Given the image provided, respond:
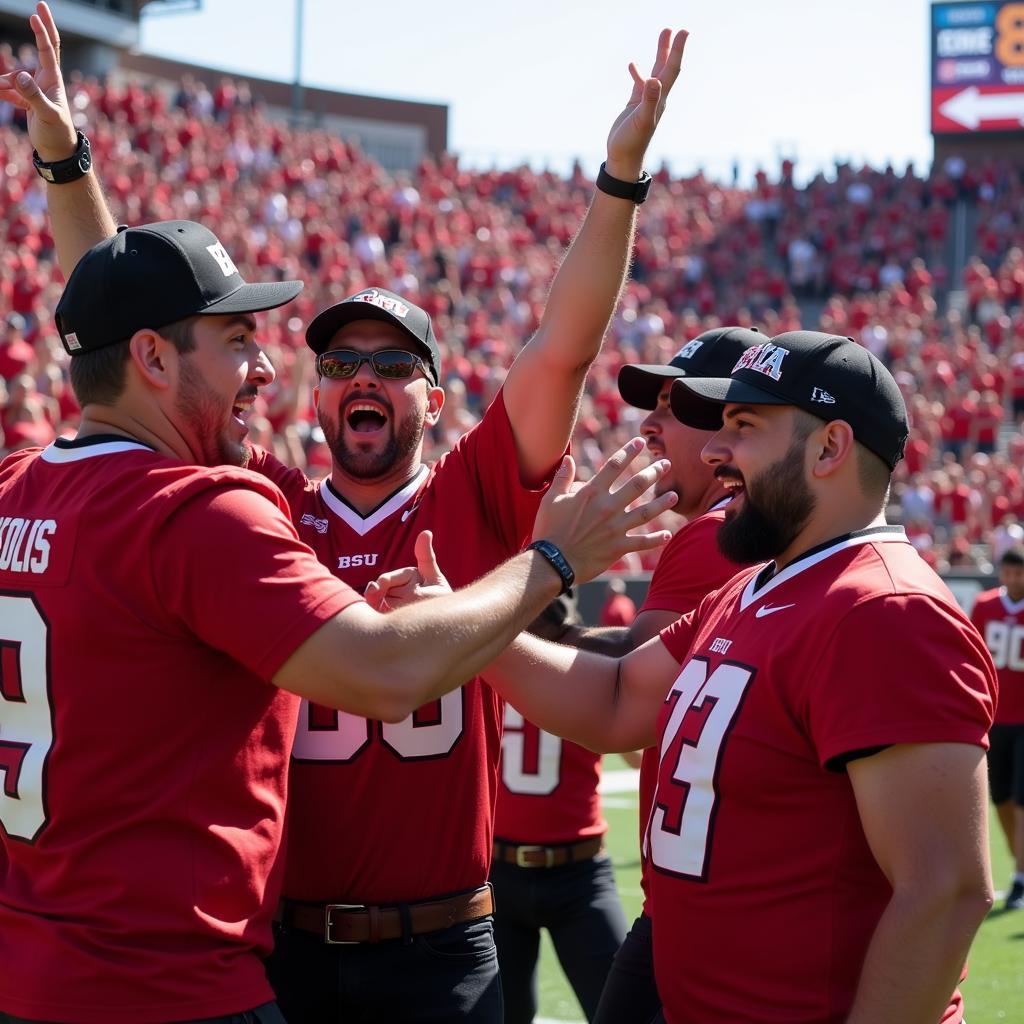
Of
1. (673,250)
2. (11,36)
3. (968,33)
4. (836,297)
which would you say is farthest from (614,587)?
(968,33)

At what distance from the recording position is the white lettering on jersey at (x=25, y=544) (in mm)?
2398

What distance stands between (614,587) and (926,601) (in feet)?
30.3

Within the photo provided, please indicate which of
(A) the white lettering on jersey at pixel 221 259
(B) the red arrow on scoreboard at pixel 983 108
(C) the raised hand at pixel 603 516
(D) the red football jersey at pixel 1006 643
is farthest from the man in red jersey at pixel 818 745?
(B) the red arrow on scoreboard at pixel 983 108

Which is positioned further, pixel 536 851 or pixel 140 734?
pixel 536 851

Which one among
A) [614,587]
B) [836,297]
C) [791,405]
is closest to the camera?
[791,405]

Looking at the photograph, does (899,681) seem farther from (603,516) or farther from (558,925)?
(558,925)

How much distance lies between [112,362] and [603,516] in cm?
96

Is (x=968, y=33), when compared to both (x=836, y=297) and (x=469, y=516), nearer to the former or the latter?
(x=836, y=297)

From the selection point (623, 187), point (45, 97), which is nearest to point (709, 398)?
point (623, 187)

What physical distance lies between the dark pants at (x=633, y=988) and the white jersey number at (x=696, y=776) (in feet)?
2.21

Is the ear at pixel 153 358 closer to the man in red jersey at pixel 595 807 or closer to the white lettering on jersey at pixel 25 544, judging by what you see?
the white lettering on jersey at pixel 25 544

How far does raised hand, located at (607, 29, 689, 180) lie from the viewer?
10.2ft

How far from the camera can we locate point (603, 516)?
2.76 meters

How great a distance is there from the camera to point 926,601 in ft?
7.80
